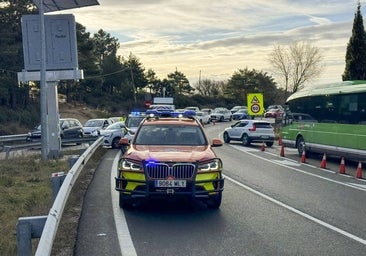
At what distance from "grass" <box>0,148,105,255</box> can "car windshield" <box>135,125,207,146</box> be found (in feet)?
6.39

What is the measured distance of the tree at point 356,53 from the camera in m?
37.0

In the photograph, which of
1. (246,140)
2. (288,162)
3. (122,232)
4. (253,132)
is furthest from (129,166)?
(246,140)

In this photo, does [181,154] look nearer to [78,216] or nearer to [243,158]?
[78,216]

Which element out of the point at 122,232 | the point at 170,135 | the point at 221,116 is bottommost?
the point at 221,116

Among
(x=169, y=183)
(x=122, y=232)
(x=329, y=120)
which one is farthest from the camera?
(x=329, y=120)

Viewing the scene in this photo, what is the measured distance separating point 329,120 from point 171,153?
12.6m

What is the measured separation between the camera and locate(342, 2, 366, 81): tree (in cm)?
3697

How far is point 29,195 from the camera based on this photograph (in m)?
11.7

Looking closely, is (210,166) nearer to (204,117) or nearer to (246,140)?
(246,140)

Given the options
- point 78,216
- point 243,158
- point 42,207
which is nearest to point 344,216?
point 78,216

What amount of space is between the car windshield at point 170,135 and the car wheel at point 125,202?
55.1 inches

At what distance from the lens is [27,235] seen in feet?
17.7

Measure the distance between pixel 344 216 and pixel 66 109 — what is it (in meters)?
58.6

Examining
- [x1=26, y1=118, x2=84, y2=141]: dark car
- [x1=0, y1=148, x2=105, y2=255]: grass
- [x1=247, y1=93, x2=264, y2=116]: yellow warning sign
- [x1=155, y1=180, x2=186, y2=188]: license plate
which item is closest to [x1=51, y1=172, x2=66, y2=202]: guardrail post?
[x1=0, y1=148, x2=105, y2=255]: grass
